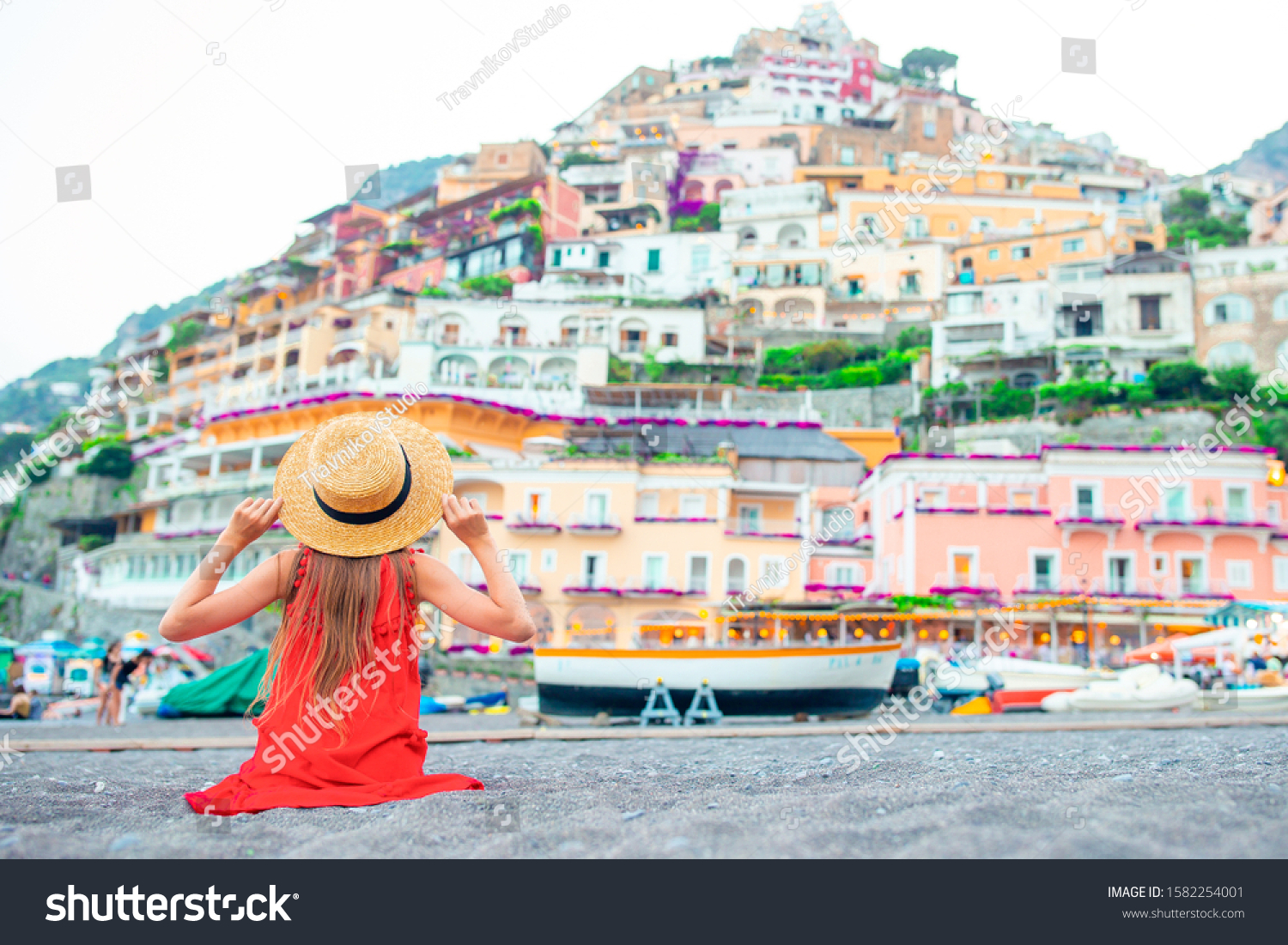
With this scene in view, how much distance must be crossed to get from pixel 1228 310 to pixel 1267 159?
7491 centimetres

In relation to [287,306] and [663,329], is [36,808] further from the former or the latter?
[287,306]

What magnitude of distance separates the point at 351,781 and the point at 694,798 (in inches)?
55.0

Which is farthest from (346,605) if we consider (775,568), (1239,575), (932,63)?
(932,63)

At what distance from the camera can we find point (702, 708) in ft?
49.0

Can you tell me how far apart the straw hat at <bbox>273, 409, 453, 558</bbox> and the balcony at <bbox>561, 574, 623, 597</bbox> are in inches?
997

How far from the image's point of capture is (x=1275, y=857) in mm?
2492

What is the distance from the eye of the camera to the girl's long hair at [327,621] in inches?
148

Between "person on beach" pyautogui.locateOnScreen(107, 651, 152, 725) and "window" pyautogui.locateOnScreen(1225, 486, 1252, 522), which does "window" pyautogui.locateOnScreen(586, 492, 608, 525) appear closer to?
"person on beach" pyautogui.locateOnScreen(107, 651, 152, 725)

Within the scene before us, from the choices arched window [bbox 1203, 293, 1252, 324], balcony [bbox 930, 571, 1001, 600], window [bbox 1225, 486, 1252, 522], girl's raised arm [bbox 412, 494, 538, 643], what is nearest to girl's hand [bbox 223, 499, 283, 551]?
girl's raised arm [bbox 412, 494, 538, 643]

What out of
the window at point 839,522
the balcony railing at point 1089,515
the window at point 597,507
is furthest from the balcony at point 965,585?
the window at point 597,507

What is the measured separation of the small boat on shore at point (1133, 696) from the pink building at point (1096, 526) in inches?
436

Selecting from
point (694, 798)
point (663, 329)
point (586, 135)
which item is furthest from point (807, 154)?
point (694, 798)

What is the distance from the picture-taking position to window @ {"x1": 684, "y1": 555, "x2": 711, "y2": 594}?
1150 inches

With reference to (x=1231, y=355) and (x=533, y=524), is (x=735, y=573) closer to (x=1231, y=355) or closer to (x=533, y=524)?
(x=533, y=524)
